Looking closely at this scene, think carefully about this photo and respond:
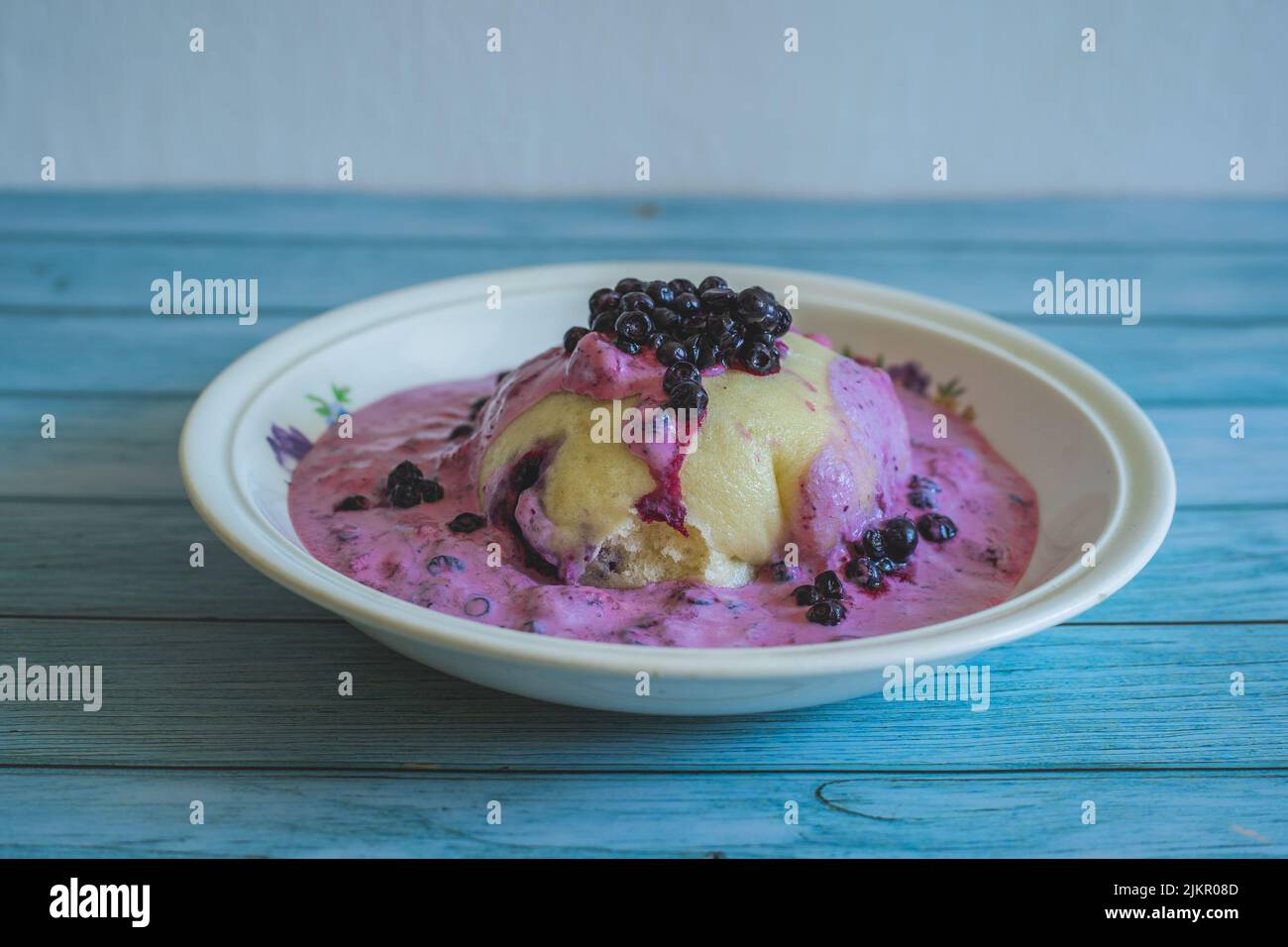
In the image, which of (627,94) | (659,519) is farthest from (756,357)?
(627,94)

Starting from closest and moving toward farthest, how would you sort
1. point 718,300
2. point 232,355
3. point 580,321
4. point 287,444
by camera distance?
point 718,300 → point 287,444 → point 580,321 → point 232,355

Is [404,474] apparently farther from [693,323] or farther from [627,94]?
[627,94]

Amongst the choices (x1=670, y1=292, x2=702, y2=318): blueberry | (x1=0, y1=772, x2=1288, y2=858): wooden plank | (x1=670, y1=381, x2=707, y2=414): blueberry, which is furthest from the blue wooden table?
(x1=670, y1=292, x2=702, y2=318): blueberry

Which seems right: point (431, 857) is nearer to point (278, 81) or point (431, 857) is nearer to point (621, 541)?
point (621, 541)

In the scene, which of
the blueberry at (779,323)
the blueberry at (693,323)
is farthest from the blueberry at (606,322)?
the blueberry at (779,323)

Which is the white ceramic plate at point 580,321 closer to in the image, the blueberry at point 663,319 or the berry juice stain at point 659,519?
the berry juice stain at point 659,519

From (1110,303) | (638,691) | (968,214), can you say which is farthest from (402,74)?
(638,691)
